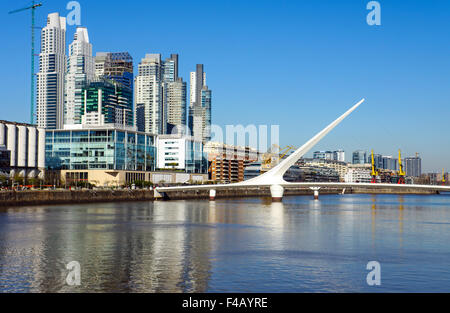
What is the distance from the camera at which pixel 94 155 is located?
77.4 metres

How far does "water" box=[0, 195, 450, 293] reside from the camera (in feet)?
45.9

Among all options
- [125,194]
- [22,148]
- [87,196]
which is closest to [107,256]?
[87,196]

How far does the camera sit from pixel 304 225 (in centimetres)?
3088

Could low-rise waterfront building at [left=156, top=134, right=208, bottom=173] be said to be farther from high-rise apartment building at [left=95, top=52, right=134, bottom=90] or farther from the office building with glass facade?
high-rise apartment building at [left=95, top=52, right=134, bottom=90]

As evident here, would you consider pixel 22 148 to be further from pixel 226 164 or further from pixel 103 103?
pixel 103 103

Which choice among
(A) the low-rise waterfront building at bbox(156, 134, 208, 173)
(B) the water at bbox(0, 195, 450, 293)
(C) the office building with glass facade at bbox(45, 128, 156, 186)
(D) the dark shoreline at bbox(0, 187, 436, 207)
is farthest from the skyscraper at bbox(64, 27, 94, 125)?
(B) the water at bbox(0, 195, 450, 293)

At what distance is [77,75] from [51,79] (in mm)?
24917

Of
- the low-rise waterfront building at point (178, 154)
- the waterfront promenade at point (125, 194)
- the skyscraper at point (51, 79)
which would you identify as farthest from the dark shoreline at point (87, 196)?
the skyscraper at point (51, 79)

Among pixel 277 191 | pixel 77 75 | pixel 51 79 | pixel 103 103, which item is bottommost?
pixel 277 191

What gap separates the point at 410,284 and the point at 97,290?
7792 mm

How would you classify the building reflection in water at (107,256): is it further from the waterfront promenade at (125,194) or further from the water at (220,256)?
the waterfront promenade at (125,194)

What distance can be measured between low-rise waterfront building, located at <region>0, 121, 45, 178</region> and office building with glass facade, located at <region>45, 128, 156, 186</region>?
6457mm

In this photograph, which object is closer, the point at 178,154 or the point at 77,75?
the point at 178,154

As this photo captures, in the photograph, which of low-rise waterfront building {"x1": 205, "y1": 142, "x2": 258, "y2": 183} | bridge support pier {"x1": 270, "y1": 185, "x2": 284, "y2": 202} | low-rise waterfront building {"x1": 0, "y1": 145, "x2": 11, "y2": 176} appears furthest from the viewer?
low-rise waterfront building {"x1": 205, "y1": 142, "x2": 258, "y2": 183}
